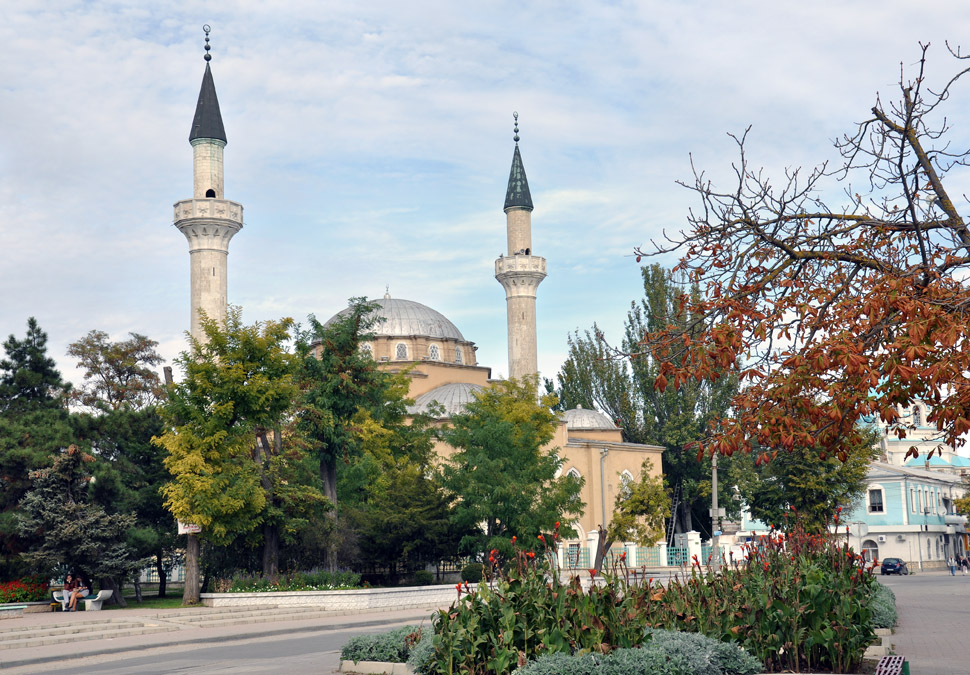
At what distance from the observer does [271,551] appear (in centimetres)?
2661

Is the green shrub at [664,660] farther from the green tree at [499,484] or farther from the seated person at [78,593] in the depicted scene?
the green tree at [499,484]

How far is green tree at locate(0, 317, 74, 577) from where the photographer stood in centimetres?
2638

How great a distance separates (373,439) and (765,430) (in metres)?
25.7

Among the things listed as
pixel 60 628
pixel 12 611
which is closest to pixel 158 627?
pixel 60 628

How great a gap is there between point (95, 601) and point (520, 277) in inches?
1236

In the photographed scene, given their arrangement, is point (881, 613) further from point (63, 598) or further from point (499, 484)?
point (63, 598)

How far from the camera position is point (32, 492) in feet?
85.1

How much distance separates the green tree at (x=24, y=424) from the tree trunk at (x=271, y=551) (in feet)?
19.4

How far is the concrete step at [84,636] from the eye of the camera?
18141 millimetres

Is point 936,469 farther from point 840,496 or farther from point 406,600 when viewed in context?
point 406,600

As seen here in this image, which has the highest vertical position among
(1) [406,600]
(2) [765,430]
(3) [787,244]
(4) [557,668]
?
(3) [787,244]

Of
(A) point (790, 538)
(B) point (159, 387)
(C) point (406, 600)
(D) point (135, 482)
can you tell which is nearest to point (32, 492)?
(D) point (135, 482)

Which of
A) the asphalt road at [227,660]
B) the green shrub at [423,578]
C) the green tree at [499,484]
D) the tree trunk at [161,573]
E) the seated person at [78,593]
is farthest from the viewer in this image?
the tree trunk at [161,573]

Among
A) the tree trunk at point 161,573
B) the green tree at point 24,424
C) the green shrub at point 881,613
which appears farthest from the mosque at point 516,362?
the green shrub at point 881,613
